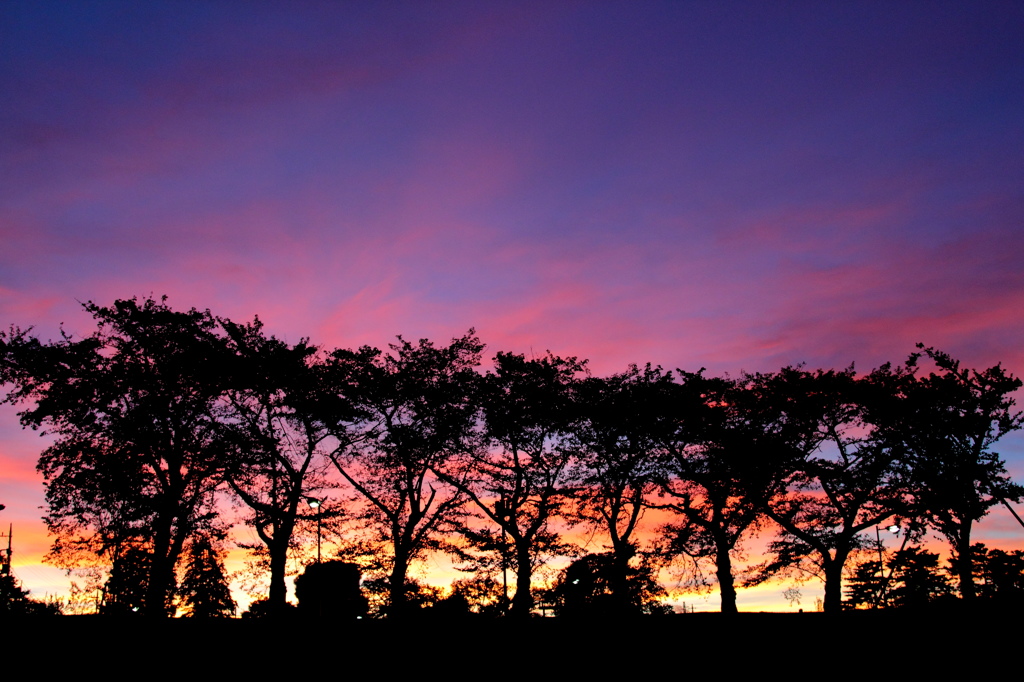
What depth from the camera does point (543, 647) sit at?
55.9 ft

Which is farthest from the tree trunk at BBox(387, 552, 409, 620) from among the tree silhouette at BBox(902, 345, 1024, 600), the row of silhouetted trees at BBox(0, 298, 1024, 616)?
the tree silhouette at BBox(902, 345, 1024, 600)

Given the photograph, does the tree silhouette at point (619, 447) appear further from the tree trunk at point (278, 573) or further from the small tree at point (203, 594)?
the small tree at point (203, 594)

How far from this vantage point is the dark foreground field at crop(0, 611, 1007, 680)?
49.2ft

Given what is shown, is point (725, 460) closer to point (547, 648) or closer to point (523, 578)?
point (523, 578)

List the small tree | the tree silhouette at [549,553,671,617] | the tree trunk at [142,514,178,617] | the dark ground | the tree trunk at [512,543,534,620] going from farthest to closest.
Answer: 1. the small tree
2. the tree silhouette at [549,553,671,617]
3. the tree trunk at [512,543,534,620]
4. the tree trunk at [142,514,178,617]
5. the dark ground

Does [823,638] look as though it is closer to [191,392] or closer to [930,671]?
[930,671]

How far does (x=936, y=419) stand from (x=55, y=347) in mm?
45255

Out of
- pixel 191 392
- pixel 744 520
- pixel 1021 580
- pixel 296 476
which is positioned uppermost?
pixel 191 392

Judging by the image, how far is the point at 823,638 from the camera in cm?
1648

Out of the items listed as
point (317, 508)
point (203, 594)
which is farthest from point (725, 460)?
point (203, 594)

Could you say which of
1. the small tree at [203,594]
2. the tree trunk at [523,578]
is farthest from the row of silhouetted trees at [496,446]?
the small tree at [203,594]

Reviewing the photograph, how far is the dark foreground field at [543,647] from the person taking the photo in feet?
49.2

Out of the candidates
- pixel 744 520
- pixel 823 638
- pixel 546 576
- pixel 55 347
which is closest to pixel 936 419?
pixel 744 520

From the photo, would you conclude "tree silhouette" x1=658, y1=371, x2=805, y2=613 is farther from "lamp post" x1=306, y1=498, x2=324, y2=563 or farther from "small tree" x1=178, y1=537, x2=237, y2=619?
"small tree" x1=178, y1=537, x2=237, y2=619
